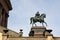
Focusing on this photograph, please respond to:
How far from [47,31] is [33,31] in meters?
2.42

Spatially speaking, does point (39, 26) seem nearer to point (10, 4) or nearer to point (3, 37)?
point (3, 37)

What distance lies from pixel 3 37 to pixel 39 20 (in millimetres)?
6954

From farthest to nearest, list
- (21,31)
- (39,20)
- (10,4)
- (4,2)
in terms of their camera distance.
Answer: (10,4)
(4,2)
(21,31)
(39,20)

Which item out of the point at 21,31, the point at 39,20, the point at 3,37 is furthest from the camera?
the point at 21,31

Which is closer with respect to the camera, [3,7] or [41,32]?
[41,32]

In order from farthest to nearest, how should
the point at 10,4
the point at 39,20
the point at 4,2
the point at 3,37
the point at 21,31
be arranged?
the point at 10,4 → the point at 4,2 → the point at 21,31 → the point at 39,20 → the point at 3,37

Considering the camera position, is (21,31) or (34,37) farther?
(21,31)

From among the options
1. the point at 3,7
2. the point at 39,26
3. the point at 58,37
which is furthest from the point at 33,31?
the point at 3,7

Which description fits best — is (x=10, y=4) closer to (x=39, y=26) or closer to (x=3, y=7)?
(x=3, y=7)

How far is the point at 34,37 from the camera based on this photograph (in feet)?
133

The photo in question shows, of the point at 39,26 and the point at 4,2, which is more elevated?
the point at 4,2

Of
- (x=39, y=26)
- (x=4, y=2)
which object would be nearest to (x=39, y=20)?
(x=39, y=26)

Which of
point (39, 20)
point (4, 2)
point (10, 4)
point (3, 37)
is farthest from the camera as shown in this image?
point (10, 4)

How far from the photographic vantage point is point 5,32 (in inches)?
1631
